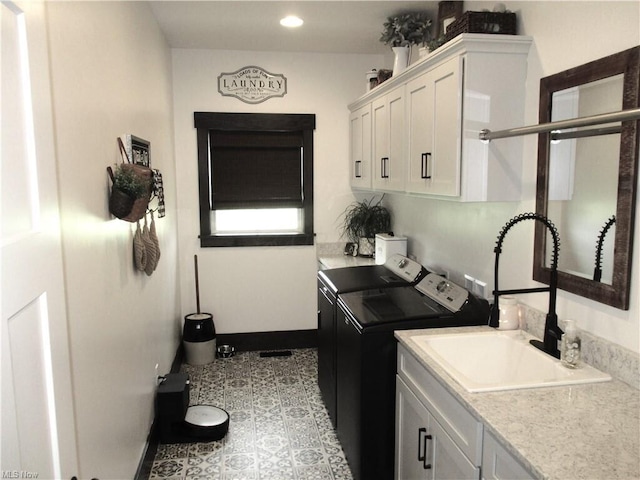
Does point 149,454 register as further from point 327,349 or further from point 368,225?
point 368,225

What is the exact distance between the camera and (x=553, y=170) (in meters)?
2.04

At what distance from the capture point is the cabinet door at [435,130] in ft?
7.42

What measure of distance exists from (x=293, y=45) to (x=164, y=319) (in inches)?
93.3

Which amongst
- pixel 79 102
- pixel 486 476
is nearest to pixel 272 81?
pixel 79 102

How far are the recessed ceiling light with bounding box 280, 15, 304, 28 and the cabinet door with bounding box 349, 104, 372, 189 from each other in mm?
746

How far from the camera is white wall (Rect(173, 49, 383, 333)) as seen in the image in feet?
14.0

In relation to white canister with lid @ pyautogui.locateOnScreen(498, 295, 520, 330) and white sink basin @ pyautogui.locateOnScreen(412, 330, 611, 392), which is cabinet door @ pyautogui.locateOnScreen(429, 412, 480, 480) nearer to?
white sink basin @ pyautogui.locateOnScreen(412, 330, 611, 392)

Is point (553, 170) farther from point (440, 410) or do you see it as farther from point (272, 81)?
point (272, 81)

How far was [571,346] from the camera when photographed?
1782 mm

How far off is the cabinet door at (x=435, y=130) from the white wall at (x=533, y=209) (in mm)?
305

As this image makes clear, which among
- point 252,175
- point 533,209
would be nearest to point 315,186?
point 252,175

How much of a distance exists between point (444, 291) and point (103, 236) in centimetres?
165

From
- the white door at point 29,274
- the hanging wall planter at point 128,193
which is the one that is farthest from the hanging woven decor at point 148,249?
the white door at point 29,274

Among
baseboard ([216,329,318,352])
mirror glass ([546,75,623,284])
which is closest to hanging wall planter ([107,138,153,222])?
mirror glass ([546,75,623,284])
